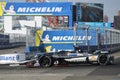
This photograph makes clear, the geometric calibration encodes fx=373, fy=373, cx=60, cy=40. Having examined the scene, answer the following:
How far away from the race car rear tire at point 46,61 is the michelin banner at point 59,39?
10.6 metres

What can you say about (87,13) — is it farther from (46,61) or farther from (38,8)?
(46,61)

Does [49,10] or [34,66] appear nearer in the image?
[34,66]

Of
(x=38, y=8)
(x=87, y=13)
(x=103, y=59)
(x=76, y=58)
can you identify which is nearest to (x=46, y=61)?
(x=76, y=58)

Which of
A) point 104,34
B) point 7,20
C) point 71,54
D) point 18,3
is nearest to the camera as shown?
point 71,54

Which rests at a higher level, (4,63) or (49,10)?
(49,10)

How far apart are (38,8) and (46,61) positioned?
10.2 meters

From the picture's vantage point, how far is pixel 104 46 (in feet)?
115

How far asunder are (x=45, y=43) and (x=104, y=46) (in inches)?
232

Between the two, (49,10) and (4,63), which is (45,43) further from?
(4,63)

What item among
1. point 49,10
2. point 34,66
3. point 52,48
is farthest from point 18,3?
point 34,66

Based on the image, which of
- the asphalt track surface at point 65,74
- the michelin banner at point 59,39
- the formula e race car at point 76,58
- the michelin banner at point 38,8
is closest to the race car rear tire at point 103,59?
the formula e race car at point 76,58

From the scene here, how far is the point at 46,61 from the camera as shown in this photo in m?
21.9

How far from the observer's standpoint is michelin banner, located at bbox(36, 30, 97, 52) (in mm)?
32625

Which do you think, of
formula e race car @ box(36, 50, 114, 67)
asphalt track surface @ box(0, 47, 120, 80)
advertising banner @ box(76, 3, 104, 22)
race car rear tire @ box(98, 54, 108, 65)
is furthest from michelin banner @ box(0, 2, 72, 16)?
advertising banner @ box(76, 3, 104, 22)
